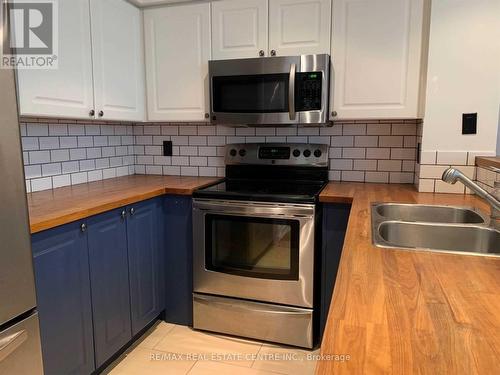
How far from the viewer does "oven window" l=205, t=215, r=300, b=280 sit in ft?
6.68

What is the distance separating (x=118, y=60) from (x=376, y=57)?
1.53 m

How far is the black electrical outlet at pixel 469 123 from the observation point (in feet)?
6.36

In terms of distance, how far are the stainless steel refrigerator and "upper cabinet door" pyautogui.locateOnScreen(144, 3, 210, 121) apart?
1.45 meters

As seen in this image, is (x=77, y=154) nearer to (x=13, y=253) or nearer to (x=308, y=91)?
(x=13, y=253)

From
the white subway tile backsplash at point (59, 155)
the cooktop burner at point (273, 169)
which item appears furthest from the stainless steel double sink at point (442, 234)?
the white subway tile backsplash at point (59, 155)

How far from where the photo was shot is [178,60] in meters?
2.43

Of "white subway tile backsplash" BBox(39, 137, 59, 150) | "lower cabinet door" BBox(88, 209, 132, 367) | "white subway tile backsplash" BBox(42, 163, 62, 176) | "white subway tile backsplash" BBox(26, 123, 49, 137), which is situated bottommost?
"lower cabinet door" BBox(88, 209, 132, 367)

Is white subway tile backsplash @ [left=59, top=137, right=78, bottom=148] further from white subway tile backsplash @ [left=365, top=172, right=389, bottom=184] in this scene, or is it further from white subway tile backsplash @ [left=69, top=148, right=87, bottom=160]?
white subway tile backsplash @ [left=365, top=172, right=389, bottom=184]

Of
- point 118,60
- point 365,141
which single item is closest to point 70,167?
point 118,60

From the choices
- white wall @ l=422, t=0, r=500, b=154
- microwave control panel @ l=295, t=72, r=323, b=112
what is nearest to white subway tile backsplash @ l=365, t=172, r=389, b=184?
white wall @ l=422, t=0, r=500, b=154

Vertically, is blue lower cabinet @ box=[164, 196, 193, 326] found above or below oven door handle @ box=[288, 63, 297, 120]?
below

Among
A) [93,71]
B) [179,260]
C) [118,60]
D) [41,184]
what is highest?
[118,60]

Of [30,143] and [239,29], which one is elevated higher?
[239,29]

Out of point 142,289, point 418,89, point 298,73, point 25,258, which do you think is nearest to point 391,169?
point 418,89
